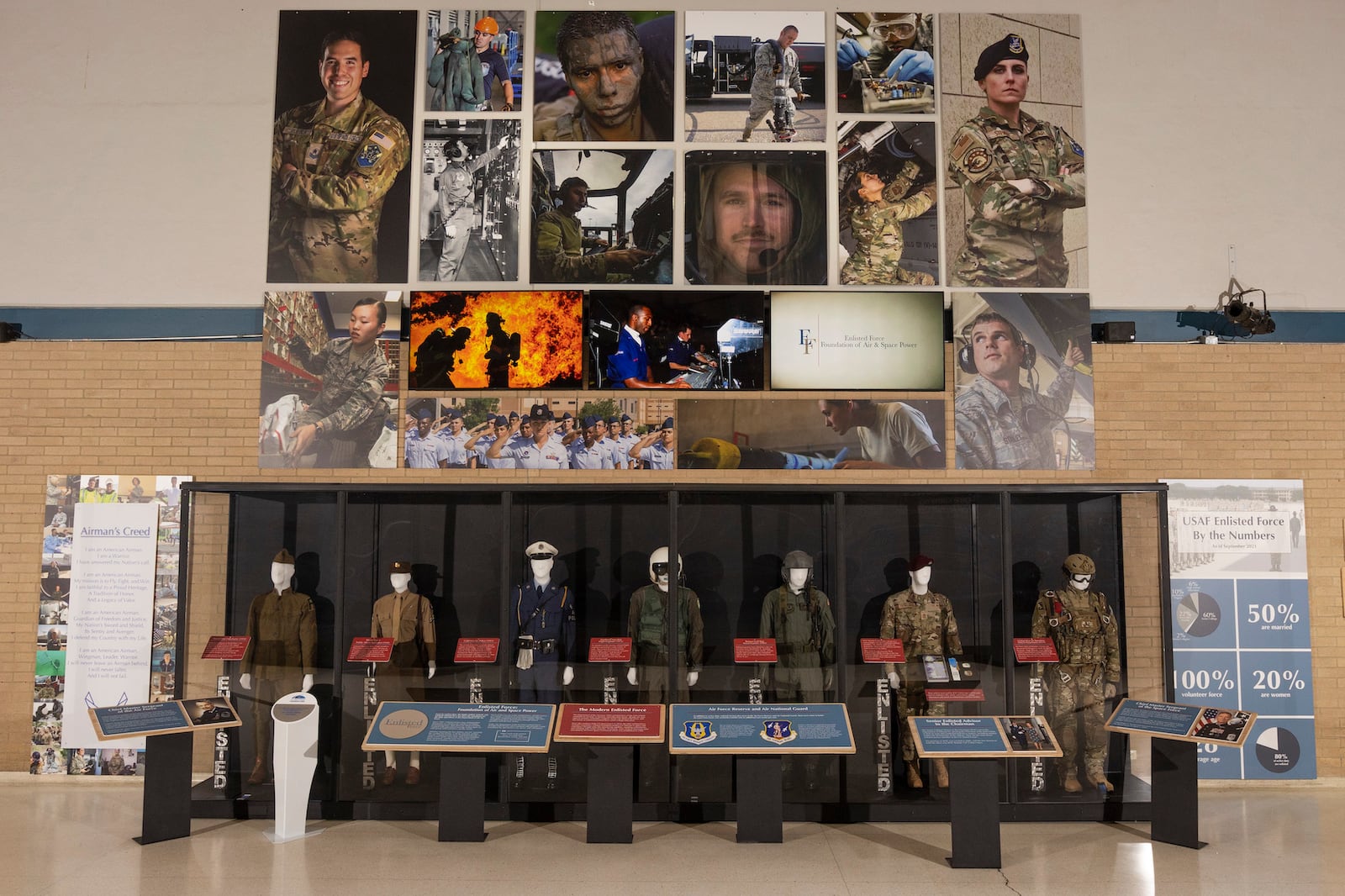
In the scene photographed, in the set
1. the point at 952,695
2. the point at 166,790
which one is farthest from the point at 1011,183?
the point at 166,790

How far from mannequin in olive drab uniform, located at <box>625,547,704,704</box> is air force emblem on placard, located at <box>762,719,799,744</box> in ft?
2.35

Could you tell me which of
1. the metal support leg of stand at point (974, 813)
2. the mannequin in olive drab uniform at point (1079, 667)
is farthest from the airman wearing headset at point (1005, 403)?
the metal support leg of stand at point (974, 813)

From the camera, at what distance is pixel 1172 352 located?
286 inches

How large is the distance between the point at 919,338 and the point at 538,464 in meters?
2.81

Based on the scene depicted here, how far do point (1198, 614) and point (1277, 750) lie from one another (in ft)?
3.42

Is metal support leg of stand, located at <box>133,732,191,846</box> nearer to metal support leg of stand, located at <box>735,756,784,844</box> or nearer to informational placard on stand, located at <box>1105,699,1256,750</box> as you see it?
metal support leg of stand, located at <box>735,756,784,844</box>

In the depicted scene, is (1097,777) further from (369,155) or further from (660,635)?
(369,155)

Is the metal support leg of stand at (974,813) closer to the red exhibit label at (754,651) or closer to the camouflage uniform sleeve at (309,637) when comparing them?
the red exhibit label at (754,651)

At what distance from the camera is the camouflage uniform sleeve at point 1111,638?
20.6ft

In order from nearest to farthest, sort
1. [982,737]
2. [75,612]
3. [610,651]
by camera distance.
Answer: [982,737]
[610,651]
[75,612]

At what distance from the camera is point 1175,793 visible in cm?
565

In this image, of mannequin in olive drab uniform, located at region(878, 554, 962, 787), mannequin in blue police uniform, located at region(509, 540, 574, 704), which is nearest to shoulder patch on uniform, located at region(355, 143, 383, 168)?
mannequin in blue police uniform, located at region(509, 540, 574, 704)

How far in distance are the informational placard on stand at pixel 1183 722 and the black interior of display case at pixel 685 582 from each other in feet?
1.18

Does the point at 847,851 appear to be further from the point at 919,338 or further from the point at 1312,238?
the point at 1312,238
